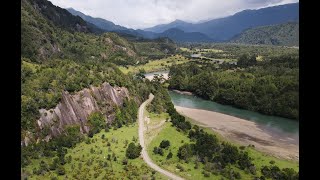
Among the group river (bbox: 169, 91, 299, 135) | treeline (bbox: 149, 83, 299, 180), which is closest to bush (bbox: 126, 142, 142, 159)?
treeline (bbox: 149, 83, 299, 180)

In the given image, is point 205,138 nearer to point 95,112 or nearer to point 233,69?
point 95,112

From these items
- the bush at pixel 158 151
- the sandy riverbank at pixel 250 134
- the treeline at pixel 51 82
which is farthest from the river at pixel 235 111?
the bush at pixel 158 151

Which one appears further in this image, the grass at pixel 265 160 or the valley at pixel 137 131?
the grass at pixel 265 160

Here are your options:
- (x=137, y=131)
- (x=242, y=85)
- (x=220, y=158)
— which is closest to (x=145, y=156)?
(x=220, y=158)

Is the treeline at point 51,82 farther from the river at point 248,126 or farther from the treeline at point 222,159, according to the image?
the treeline at point 222,159
